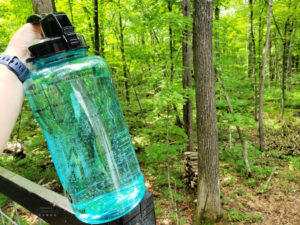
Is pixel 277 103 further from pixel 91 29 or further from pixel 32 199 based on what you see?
pixel 32 199

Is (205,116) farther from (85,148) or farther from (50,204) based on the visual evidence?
(50,204)

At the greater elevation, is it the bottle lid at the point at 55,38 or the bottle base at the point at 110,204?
the bottle lid at the point at 55,38

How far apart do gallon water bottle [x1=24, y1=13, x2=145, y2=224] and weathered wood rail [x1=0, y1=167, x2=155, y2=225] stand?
0.05 metres

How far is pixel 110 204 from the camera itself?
2.94 ft

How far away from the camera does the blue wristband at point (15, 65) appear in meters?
0.65

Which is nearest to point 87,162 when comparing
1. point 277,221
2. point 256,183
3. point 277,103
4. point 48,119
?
point 48,119

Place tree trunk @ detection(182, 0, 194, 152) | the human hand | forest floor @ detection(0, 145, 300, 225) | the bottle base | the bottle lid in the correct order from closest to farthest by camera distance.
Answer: the bottle lid < the human hand < the bottle base < forest floor @ detection(0, 145, 300, 225) < tree trunk @ detection(182, 0, 194, 152)

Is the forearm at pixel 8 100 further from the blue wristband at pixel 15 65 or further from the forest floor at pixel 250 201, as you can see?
the forest floor at pixel 250 201

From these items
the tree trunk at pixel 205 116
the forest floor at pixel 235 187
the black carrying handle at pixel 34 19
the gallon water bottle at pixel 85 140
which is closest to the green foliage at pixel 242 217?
the forest floor at pixel 235 187

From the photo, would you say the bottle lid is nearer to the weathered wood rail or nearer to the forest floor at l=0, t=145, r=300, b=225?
the weathered wood rail

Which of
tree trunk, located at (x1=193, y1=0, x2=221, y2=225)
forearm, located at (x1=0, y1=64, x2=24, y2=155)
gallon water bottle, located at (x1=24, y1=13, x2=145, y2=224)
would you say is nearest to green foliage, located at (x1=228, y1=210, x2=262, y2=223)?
tree trunk, located at (x1=193, y1=0, x2=221, y2=225)

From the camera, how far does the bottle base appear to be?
0.83 meters

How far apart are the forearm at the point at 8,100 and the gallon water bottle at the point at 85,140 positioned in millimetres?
170

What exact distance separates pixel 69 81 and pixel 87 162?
0.39m
